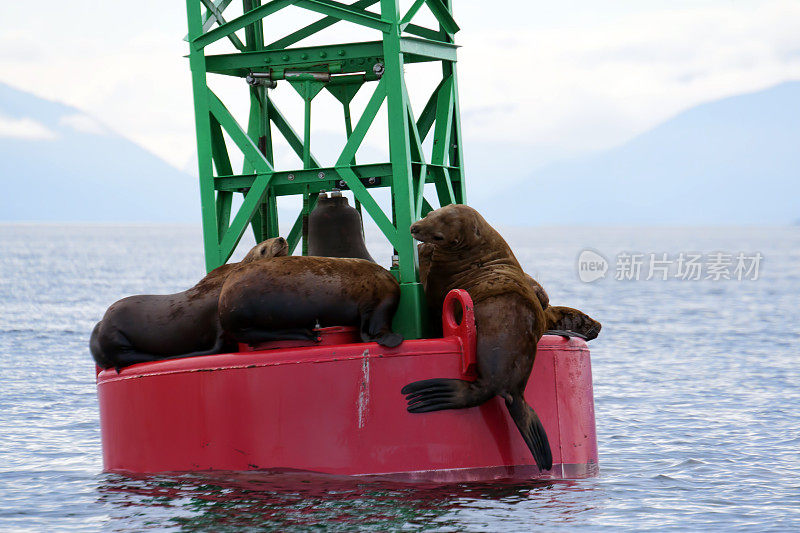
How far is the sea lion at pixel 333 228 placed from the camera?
1128 centimetres

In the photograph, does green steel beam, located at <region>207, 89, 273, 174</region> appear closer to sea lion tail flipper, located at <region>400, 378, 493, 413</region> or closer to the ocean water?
sea lion tail flipper, located at <region>400, 378, 493, 413</region>

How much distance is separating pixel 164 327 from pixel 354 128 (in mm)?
2598

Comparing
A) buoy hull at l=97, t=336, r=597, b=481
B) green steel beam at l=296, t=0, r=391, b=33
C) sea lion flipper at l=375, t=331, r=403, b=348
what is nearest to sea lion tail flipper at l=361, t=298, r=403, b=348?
sea lion flipper at l=375, t=331, r=403, b=348

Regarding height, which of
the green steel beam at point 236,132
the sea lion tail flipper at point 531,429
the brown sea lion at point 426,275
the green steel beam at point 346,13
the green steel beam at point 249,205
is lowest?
the sea lion tail flipper at point 531,429

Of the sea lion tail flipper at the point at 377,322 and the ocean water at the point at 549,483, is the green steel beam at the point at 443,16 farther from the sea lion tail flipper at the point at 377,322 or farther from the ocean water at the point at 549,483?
the ocean water at the point at 549,483

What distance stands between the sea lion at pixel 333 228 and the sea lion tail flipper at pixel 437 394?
208 centimetres

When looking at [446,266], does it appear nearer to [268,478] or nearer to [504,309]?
[504,309]

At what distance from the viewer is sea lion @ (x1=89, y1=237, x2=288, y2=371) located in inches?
398

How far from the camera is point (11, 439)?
48.1 feet

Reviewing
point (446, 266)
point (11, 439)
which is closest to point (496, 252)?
point (446, 266)

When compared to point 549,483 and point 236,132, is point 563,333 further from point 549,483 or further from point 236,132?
point 236,132

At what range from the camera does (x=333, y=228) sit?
37.1 ft

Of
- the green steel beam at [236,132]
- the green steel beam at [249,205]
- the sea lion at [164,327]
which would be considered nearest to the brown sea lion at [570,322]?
the sea lion at [164,327]

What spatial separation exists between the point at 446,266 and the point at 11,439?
719 centimetres
